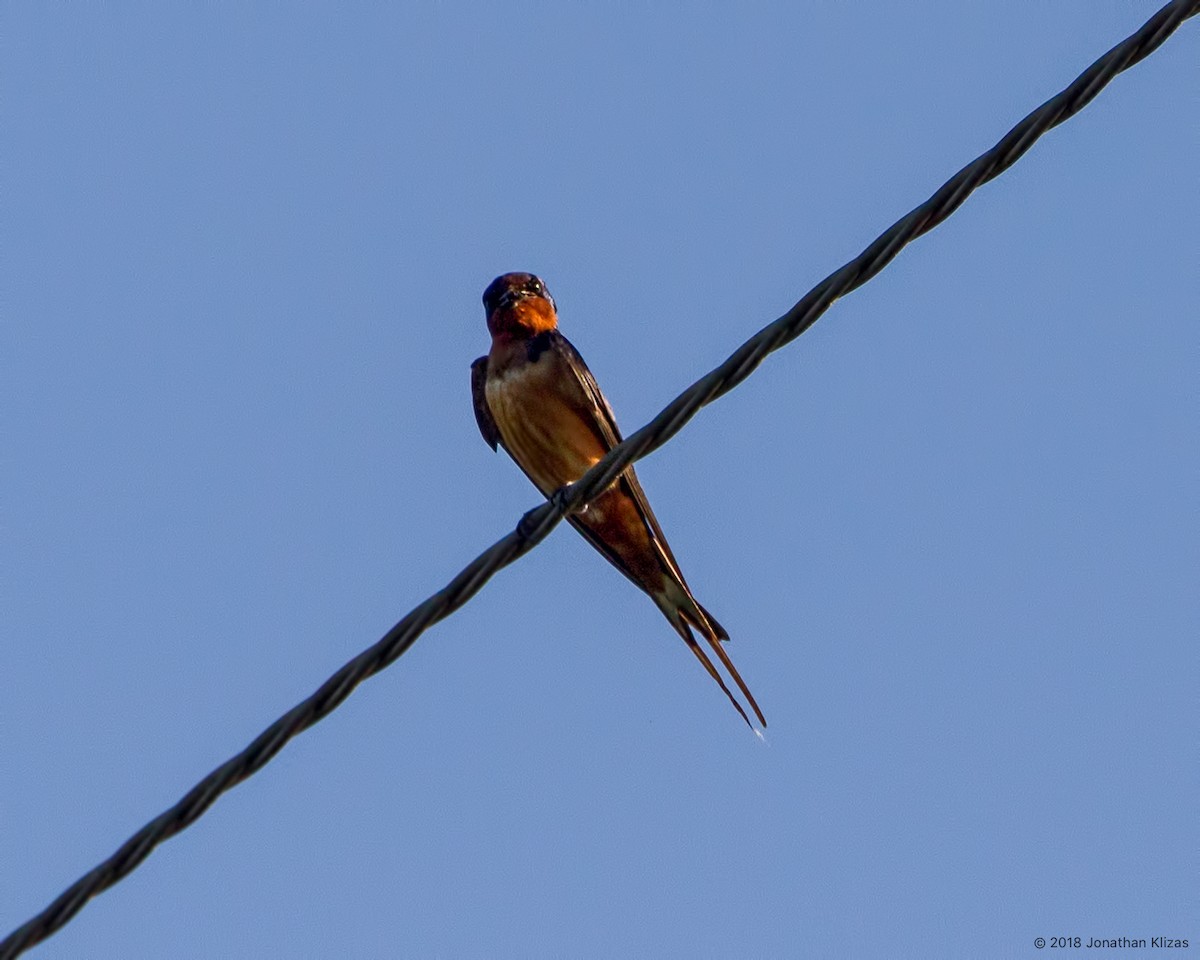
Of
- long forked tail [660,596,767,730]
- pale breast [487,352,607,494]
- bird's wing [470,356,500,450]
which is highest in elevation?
bird's wing [470,356,500,450]

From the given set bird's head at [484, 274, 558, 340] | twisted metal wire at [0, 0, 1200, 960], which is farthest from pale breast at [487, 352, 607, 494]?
twisted metal wire at [0, 0, 1200, 960]

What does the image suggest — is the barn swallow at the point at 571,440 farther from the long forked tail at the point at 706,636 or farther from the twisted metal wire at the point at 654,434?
the twisted metal wire at the point at 654,434

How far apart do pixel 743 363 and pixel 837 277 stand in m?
0.30

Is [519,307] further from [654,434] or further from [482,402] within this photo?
[654,434]

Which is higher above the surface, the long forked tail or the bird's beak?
the bird's beak

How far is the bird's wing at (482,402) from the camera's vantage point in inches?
351

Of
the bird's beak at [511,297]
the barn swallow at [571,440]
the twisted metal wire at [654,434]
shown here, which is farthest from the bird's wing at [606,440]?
the twisted metal wire at [654,434]

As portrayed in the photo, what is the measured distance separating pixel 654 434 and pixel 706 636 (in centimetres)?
335

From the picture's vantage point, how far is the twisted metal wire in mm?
3863

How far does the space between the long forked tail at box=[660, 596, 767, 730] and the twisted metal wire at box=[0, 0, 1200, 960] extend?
110 inches

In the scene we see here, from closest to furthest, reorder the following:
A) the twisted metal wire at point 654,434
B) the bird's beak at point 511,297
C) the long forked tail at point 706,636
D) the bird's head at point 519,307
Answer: the twisted metal wire at point 654,434
the long forked tail at point 706,636
the bird's head at point 519,307
the bird's beak at point 511,297

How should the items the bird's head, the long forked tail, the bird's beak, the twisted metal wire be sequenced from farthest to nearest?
the bird's beak → the bird's head → the long forked tail → the twisted metal wire

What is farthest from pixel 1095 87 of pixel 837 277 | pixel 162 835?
pixel 162 835

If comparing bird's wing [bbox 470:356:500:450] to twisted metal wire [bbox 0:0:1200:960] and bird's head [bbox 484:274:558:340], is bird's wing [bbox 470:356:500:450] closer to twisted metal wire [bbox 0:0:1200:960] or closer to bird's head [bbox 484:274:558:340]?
bird's head [bbox 484:274:558:340]
